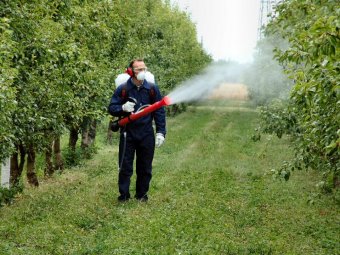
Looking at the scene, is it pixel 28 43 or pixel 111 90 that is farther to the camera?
pixel 111 90

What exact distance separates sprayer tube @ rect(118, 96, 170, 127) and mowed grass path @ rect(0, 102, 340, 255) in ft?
5.28

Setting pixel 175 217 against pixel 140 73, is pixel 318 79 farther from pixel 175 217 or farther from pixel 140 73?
pixel 140 73

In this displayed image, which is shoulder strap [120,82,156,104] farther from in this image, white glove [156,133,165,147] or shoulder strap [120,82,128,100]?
white glove [156,133,165,147]

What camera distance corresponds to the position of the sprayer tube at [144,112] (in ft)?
32.6

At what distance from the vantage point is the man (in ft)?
34.3

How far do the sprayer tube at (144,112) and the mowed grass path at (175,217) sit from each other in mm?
1611

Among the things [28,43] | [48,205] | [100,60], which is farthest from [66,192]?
[100,60]

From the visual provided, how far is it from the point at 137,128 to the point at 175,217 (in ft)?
6.91

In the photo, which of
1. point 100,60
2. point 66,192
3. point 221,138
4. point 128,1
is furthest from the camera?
point 221,138

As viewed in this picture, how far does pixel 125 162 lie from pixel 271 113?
3.92 metres

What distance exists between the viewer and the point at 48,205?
1031 centimetres

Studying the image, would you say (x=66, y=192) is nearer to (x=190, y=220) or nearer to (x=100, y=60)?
(x=190, y=220)

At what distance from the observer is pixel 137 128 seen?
10.5 metres

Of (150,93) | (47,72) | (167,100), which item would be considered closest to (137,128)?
(150,93)
